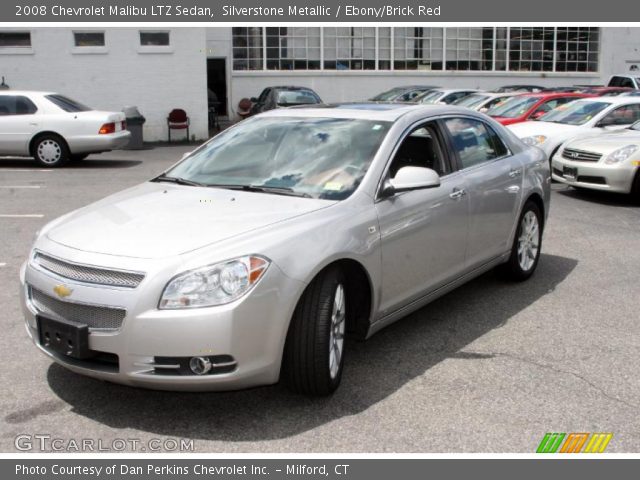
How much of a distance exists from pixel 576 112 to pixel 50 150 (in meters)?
10.1

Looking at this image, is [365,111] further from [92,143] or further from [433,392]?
[92,143]

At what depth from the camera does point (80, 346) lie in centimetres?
382

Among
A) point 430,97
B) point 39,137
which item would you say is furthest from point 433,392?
point 430,97

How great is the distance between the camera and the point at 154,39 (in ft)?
72.4

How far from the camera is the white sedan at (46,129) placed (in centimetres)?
1562

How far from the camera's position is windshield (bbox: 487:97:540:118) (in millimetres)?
16250

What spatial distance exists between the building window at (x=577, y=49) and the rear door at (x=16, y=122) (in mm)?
23960

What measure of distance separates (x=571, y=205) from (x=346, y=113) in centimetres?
662

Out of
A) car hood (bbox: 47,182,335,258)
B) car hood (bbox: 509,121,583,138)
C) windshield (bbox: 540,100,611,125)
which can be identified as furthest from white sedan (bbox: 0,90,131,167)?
car hood (bbox: 47,182,335,258)

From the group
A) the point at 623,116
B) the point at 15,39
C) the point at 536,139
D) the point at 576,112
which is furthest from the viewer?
the point at 15,39

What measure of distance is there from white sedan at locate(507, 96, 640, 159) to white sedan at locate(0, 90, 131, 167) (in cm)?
812
